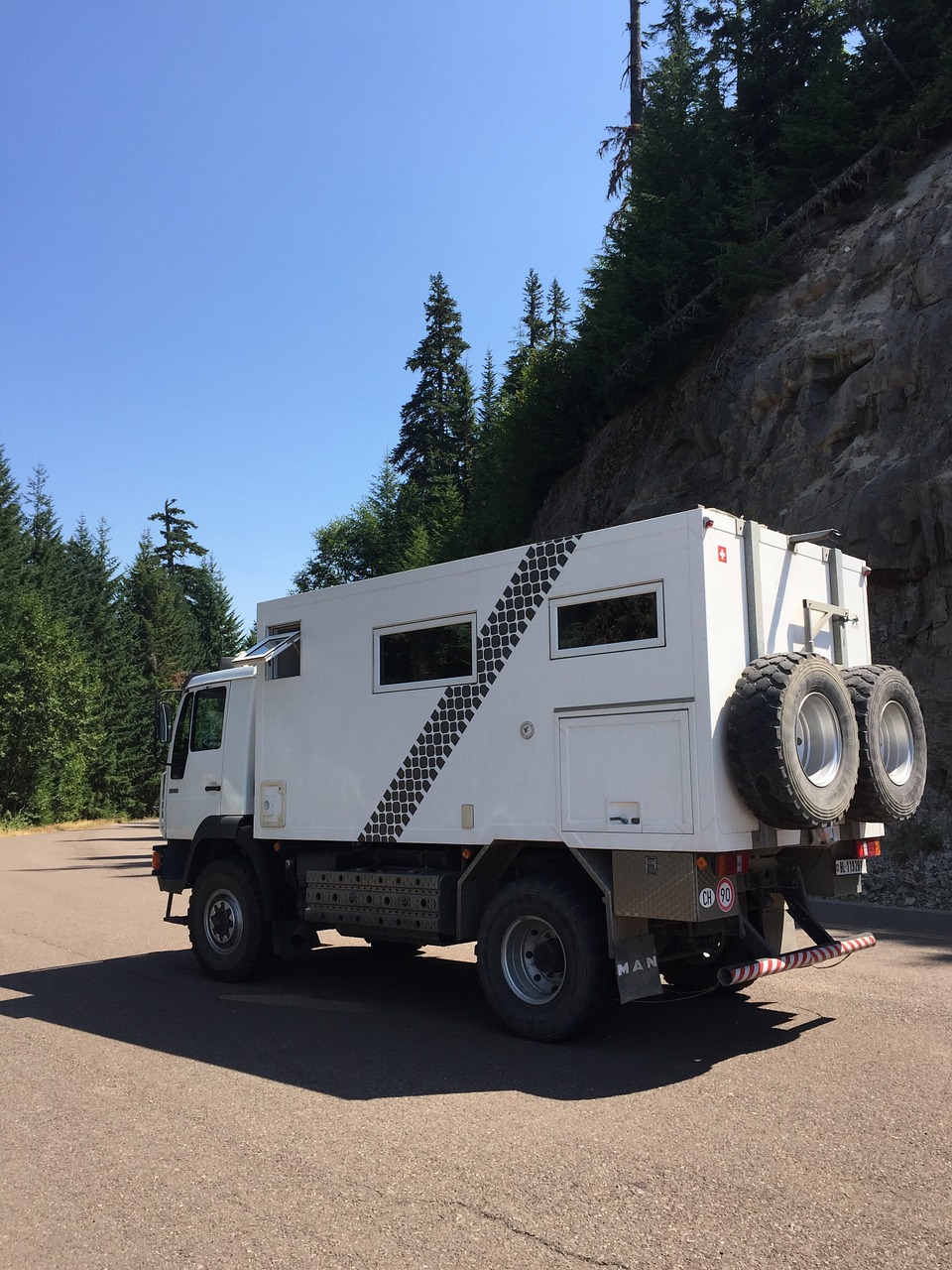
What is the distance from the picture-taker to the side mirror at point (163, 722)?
396 inches

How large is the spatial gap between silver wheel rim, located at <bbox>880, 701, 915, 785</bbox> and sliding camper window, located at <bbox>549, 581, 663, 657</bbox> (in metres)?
1.96

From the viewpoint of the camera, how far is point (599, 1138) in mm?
4984

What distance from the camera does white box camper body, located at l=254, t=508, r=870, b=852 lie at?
20.9ft

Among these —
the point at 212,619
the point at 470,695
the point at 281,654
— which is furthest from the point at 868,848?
the point at 212,619

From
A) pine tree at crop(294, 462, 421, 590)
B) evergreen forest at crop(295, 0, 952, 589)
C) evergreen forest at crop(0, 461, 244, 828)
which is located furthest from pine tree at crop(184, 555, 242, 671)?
evergreen forest at crop(295, 0, 952, 589)

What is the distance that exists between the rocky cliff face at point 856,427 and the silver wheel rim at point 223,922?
458 inches

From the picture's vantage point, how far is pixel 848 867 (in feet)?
24.7

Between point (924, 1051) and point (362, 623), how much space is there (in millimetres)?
4998

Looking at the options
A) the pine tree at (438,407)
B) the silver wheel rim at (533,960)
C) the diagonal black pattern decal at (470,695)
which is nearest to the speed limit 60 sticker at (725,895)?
the silver wheel rim at (533,960)

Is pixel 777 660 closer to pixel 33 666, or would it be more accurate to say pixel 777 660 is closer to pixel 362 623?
pixel 362 623

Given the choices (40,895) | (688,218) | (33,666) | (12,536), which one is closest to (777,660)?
(40,895)

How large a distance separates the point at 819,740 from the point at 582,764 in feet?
4.96

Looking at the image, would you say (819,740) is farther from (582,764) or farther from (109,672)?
(109,672)

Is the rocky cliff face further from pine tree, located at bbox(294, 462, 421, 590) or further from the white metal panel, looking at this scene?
pine tree, located at bbox(294, 462, 421, 590)
